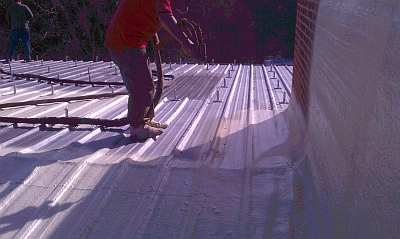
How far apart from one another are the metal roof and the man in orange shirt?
0.90 ft

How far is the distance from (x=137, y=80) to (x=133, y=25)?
501 mm

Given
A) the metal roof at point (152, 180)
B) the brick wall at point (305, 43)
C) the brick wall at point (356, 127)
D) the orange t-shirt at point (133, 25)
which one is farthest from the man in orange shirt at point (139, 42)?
the brick wall at point (356, 127)

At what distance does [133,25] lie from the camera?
3.96 metres

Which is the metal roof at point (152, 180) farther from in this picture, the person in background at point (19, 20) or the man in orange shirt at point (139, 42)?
the person in background at point (19, 20)

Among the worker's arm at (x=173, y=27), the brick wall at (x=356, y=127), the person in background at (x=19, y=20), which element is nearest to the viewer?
the brick wall at (x=356, y=127)

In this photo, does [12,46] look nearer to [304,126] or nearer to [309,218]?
[304,126]

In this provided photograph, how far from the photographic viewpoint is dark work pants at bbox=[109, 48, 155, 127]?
4.08 m

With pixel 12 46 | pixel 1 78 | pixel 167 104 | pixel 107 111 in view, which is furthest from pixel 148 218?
pixel 12 46

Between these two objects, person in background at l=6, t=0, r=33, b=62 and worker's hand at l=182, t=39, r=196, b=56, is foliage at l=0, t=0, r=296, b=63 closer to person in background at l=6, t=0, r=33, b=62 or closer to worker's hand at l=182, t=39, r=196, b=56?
person in background at l=6, t=0, r=33, b=62

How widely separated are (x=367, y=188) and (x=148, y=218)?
129 cm

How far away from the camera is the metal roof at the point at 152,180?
2.56 metres

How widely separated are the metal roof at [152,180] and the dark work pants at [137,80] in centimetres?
27

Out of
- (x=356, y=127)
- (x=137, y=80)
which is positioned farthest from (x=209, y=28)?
(x=356, y=127)

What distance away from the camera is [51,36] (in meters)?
27.8
